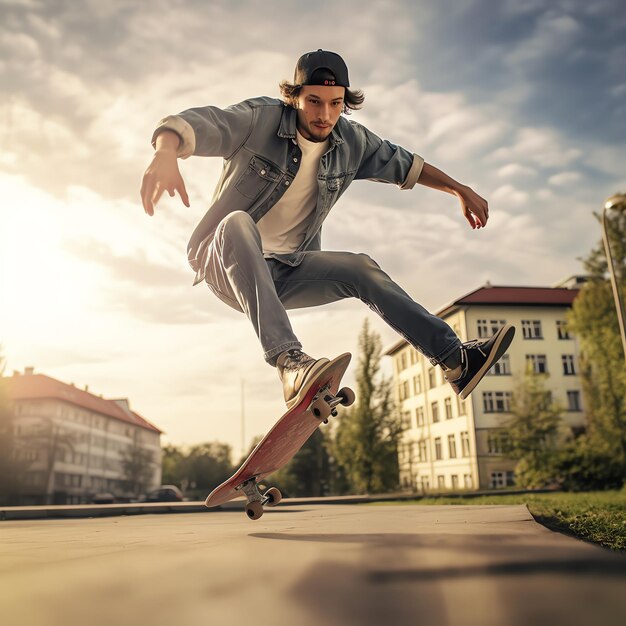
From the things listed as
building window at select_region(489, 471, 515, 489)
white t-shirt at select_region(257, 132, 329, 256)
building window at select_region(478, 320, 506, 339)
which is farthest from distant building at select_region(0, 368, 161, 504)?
white t-shirt at select_region(257, 132, 329, 256)

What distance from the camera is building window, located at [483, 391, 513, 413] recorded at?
4109 centimetres

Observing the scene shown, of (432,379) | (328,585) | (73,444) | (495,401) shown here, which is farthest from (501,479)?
(73,444)

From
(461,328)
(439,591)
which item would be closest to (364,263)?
(439,591)

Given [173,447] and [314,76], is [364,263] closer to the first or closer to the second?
[314,76]

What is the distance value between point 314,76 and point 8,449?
37.0 meters

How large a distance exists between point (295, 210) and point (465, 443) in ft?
133

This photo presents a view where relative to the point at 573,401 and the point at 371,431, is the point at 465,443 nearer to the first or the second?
the point at 573,401

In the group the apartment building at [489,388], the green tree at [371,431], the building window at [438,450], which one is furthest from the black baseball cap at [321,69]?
the building window at [438,450]

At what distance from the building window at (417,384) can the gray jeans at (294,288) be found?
45897mm

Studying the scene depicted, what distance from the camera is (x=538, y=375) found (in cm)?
3428

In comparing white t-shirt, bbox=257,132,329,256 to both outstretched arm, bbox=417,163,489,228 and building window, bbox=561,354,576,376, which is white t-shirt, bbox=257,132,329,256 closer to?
outstretched arm, bbox=417,163,489,228

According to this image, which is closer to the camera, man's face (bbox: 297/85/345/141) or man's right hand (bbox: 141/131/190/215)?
man's right hand (bbox: 141/131/190/215)

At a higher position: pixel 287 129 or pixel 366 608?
pixel 287 129

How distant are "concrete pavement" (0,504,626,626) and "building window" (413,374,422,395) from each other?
47222 mm
